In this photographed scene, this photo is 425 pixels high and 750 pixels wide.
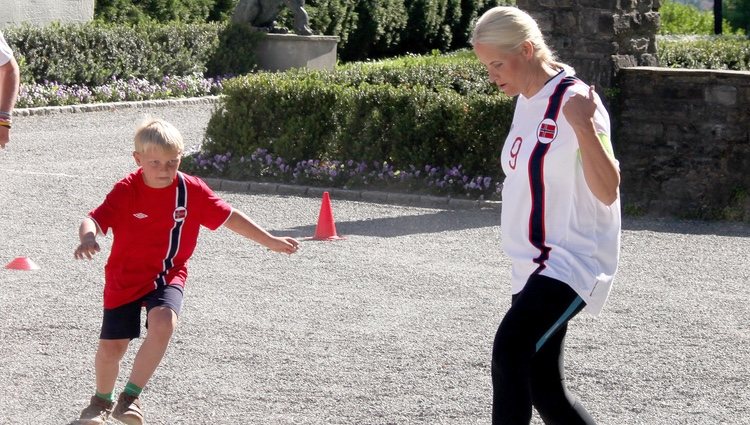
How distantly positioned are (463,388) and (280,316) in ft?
5.26

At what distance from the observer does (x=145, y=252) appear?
15.0ft

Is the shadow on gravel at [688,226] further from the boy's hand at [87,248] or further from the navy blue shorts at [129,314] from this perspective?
the boy's hand at [87,248]

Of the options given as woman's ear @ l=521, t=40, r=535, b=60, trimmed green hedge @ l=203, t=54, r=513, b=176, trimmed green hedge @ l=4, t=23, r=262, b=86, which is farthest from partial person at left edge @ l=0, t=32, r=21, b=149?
trimmed green hedge @ l=4, t=23, r=262, b=86

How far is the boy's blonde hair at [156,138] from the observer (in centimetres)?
442

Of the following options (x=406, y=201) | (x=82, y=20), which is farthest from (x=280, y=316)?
(x=82, y=20)

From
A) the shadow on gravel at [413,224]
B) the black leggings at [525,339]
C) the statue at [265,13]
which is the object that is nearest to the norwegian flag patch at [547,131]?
the black leggings at [525,339]

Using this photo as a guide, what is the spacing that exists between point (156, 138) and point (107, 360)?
855mm

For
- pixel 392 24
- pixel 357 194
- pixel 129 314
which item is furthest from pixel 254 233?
pixel 392 24

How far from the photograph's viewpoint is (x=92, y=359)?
5.71 meters

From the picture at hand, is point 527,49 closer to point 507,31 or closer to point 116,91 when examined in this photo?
point 507,31

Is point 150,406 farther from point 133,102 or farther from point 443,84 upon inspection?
point 133,102

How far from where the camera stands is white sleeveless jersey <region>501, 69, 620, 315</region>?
3.58 meters

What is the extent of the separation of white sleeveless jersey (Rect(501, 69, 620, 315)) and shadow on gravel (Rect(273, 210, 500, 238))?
5629 mm

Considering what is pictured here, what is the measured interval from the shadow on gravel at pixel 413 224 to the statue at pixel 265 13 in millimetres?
12249
